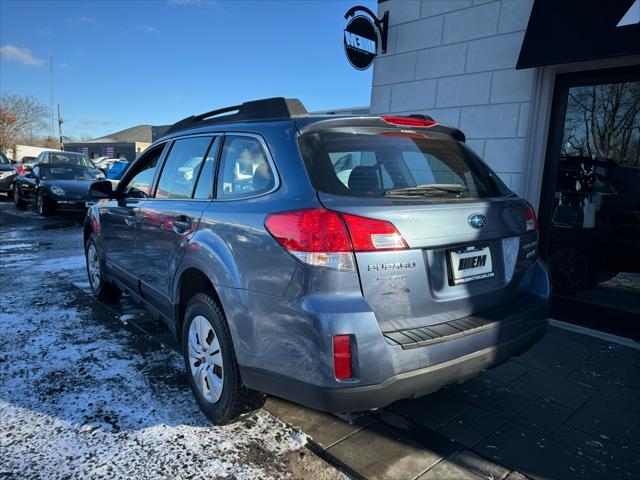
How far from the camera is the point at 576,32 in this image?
4172 millimetres

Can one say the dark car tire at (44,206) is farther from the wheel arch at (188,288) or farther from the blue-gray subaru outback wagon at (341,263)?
the wheel arch at (188,288)

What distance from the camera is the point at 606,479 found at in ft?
7.40

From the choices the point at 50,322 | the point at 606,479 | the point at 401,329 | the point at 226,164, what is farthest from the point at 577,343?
the point at 50,322

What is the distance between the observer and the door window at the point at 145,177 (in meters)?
3.63

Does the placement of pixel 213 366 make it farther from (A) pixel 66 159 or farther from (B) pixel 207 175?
(A) pixel 66 159

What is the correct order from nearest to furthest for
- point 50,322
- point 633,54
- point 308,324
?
point 308,324
point 633,54
point 50,322

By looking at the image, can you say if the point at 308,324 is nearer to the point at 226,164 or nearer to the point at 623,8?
the point at 226,164

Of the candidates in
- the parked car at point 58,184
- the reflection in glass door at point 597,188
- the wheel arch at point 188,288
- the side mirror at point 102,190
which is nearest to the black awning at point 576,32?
the reflection in glass door at point 597,188

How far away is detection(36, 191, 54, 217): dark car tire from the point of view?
11.1 metres

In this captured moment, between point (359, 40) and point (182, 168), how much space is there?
4.18 m

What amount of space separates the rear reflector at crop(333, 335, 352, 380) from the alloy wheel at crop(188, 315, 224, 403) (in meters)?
0.83

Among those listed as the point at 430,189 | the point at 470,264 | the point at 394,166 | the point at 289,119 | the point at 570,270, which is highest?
the point at 289,119

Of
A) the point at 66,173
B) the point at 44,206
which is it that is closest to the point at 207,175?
the point at 44,206

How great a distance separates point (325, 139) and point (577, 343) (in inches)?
129
